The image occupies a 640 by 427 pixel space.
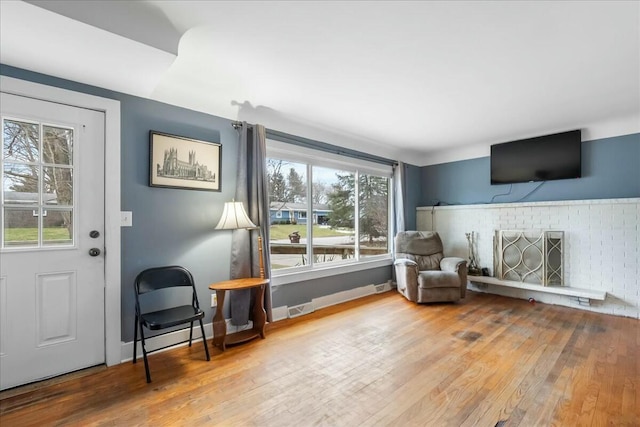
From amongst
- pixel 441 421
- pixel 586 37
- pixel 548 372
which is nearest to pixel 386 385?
pixel 441 421

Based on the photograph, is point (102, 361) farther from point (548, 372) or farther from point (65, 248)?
point (548, 372)

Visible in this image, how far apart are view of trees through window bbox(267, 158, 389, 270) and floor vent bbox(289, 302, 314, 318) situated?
0.48 metres

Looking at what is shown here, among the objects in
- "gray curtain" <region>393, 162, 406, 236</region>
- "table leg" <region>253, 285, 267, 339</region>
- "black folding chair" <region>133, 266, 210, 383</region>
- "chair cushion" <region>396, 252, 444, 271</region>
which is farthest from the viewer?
"gray curtain" <region>393, 162, 406, 236</region>

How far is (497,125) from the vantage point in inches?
145

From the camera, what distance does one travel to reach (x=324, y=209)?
3.90 meters

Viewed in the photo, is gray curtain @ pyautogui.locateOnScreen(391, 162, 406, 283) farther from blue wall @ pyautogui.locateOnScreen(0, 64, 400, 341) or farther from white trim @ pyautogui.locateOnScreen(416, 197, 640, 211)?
blue wall @ pyautogui.locateOnScreen(0, 64, 400, 341)

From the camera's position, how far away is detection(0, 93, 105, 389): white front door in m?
1.92

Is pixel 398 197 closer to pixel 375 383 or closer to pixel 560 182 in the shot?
pixel 560 182

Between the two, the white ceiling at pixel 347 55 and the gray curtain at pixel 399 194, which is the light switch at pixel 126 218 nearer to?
the white ceiling at pixel 347 55

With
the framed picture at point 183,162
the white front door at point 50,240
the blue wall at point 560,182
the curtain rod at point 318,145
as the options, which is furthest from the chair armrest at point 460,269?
the white front door at point 50,240

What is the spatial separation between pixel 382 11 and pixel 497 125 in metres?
2.81

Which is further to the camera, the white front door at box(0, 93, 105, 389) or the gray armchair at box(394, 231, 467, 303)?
the gray armchair at box(394, 231, 467, 303)

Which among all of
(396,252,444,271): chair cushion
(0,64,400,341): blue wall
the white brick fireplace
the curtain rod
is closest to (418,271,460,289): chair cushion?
(396,252,444,271): chair cushion

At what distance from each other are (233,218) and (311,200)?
1318mm
